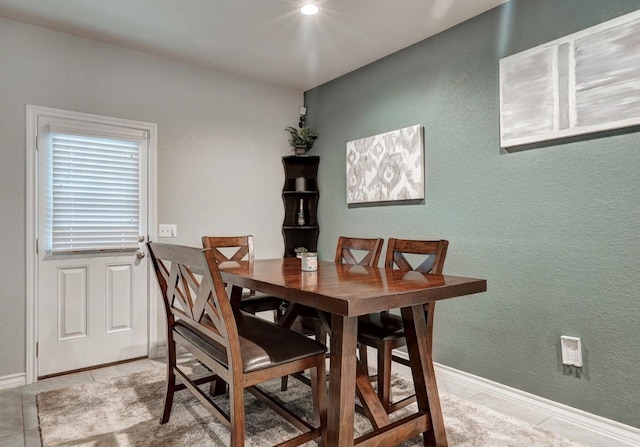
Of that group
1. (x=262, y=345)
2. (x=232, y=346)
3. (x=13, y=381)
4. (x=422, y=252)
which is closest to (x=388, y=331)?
(x=422, y=252)

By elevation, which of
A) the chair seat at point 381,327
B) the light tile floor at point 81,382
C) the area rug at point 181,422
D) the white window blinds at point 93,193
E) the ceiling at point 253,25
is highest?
the ceiling at point 253,25

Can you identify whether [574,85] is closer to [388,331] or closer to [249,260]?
[388,331]

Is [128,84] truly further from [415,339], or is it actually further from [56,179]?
[415,339]

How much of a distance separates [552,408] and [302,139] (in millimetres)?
3078

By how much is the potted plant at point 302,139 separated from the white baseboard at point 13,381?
2943 mm

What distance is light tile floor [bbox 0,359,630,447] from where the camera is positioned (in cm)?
201

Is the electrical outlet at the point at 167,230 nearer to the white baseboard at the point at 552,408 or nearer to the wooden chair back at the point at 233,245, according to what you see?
the wooden chair back at the point at 233,245

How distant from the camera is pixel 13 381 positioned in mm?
2688

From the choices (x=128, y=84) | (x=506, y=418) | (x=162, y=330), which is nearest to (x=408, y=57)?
(x=128, y=84)

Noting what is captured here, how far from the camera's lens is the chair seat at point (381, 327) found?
199cm

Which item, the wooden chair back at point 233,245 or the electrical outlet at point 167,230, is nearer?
the wooden chair back at point 233,245

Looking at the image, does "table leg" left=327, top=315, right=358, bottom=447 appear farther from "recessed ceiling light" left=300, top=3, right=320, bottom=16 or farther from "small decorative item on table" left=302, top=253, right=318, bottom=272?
"recessed ceiling light" left=300, top=3, right=320, bottom=16

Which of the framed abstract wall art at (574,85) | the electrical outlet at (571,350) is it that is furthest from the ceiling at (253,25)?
the electrical outlet at (571,350)

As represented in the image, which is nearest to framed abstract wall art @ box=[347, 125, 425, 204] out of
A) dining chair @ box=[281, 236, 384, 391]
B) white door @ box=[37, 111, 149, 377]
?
dining chair @ box=[281, 236, 384, 391]
